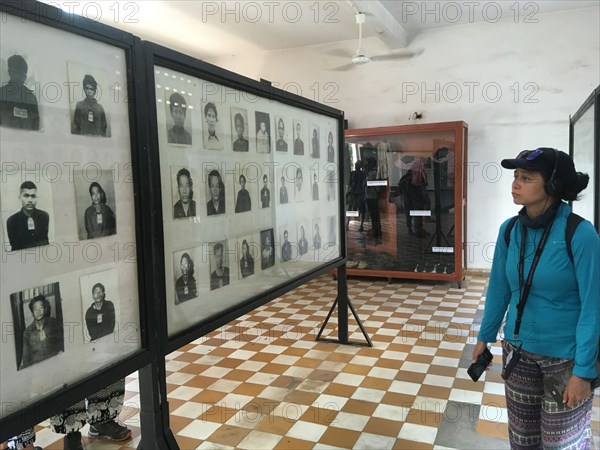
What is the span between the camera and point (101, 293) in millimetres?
1685

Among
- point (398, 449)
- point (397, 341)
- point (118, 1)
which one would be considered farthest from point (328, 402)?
point (118, 1)

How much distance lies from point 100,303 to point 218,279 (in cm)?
76

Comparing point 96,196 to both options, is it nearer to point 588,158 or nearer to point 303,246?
point 303,246

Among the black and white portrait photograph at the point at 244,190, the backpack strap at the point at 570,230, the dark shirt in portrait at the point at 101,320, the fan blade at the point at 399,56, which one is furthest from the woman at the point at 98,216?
the fan blade at the point at 399,56

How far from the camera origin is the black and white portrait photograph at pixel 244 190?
2586mm

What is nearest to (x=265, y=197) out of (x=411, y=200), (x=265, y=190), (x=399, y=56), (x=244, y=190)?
(x=265, y=190)

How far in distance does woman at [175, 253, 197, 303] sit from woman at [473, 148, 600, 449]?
132 centimetres

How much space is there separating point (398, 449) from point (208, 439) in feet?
3.60

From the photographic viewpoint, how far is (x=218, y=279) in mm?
2393

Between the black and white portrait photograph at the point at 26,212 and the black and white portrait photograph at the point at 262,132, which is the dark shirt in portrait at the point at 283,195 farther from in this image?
the black and white portrait photograph at the point at 26,212

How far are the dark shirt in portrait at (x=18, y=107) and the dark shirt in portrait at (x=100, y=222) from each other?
0.32m

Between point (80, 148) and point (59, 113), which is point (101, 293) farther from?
point (59, 113)

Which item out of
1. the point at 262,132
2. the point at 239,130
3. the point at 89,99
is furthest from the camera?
the point at 262,132

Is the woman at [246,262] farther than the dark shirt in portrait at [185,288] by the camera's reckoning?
Yes
